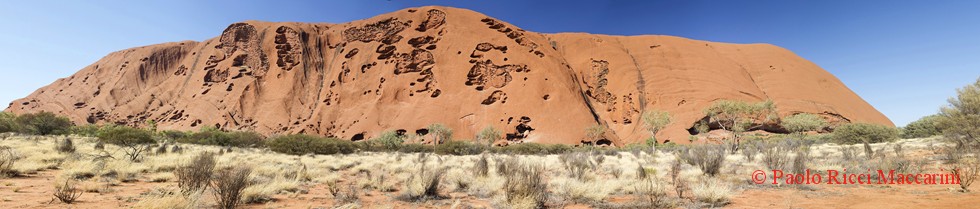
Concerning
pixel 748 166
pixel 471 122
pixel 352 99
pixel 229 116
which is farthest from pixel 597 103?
pixel 229 116

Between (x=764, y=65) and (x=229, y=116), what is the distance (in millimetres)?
91960

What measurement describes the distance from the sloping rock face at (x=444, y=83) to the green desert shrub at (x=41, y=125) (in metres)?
27.5

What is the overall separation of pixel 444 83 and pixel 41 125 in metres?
41.7

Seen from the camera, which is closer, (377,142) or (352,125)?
(377,142)

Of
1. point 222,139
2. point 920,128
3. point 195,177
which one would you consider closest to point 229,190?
point 195,177

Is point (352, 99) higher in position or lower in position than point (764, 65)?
lower

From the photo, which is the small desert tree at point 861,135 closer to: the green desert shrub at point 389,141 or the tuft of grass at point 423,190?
the tuft of grass at point 423,190

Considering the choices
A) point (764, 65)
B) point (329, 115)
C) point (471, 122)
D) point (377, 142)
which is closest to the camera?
point (377, 142)

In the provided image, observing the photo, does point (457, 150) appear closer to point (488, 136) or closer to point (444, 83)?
point (488, 136)

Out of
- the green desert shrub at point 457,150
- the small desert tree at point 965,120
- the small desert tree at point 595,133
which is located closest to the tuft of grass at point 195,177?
the small desert tree at point 965,120

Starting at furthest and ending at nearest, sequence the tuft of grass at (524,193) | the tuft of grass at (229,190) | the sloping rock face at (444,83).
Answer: the sloping rock face at (444,83) → the tuft of grass at (524,193) → the tuft of grass at (229,190)

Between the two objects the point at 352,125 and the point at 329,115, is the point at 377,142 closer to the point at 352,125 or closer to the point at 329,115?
the point at 352,125

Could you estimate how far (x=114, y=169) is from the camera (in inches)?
390

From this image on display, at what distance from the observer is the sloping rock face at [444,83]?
58500 mm
